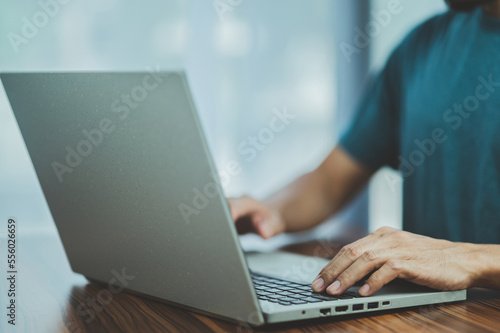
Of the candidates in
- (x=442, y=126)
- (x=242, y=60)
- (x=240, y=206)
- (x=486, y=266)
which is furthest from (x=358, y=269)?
(x=242, y=60)

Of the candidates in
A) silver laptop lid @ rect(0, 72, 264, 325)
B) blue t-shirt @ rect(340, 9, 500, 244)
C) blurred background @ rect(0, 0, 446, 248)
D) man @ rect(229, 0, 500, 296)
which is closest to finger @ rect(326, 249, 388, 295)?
silver laptop lid @ rect(0, 72, 264, 325)

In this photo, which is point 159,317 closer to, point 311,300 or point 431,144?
point 311,300

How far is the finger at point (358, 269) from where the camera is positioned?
2.03ft

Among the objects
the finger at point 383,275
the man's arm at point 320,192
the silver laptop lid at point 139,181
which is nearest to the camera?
the silver laptop lid at point 139,181

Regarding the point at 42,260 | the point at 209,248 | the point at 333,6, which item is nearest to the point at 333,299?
the point at 209,248

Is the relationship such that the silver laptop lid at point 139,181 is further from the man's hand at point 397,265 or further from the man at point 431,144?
the man at point 431,144

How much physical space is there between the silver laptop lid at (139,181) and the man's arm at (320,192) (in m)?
0.66

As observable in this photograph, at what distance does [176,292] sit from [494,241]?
0.79 meters

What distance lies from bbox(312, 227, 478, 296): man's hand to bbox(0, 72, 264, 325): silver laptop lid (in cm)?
15

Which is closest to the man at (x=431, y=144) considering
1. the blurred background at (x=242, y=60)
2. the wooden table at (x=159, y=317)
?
the wooden table at (x=159, y=317)

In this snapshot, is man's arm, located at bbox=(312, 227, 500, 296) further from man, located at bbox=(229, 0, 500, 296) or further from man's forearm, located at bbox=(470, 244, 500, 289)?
man, located at bbox=(229, 0, 500, 296)

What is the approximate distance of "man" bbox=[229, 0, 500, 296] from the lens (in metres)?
1.15

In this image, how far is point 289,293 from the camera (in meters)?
0.62

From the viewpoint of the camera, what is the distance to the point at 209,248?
52 centimetres
